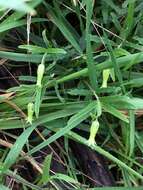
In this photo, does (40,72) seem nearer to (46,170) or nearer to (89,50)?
(89,50)

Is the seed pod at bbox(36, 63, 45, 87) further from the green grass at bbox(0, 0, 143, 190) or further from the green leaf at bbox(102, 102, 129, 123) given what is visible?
the green leaf at bbox(102, 102, 129, 123)

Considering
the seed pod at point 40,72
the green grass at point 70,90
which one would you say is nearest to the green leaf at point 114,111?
the green grass at point 70,90

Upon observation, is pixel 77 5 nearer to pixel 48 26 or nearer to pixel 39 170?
pixel 48 26

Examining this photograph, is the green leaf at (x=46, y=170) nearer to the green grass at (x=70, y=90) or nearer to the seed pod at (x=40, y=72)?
the green grass at (x=70, y=90)

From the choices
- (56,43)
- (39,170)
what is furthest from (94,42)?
(39,170)

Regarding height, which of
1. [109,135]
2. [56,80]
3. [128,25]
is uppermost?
[128,25]

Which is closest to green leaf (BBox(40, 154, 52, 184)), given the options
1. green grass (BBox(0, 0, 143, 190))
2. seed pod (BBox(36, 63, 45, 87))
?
green grass (BBox(0, 0, 143, 190))

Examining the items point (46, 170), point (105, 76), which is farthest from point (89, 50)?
point (46, 170)

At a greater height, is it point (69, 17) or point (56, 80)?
point (69, 17)
